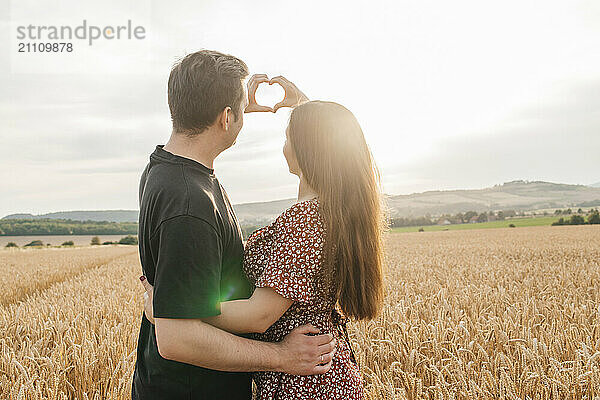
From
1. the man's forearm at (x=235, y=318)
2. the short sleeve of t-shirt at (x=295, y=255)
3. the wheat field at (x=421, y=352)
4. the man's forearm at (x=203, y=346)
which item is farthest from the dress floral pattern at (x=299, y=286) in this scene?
the wheat field at (x=421, y=352)

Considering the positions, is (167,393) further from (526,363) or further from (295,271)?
(526,363)

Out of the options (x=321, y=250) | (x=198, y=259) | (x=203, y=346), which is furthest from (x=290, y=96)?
(x=203, y=346)

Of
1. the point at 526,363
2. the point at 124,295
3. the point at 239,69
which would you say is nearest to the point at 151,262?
the point at 239,69

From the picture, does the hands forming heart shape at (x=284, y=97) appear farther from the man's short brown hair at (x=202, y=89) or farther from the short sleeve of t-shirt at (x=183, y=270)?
the short sleeve of t-shirt at (x=183, y=270)

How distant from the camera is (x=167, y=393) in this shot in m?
1.99

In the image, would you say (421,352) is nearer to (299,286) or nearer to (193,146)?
(299,286)

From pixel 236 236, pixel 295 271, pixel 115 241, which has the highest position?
pixel 236 236

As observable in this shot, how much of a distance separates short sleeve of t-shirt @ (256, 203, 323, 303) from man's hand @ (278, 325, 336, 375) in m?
0.15

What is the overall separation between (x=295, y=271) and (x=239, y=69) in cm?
85

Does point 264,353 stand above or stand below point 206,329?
below

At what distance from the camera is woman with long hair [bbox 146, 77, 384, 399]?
1.99m

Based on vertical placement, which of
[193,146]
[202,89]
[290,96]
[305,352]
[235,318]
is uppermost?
[290,96]

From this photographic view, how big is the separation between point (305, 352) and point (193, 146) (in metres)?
0.94

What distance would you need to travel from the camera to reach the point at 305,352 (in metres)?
1.99
